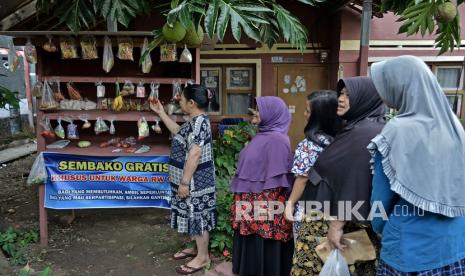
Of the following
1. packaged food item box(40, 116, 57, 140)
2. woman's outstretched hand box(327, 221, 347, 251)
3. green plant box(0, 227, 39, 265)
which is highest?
packaged food item box(40, 116, 57, 140)

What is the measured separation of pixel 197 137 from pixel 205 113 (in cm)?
22

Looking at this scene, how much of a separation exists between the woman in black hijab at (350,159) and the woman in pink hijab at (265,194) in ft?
2.00

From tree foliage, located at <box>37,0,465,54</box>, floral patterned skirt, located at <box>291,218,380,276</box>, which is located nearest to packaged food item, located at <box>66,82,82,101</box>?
tree foliage, located at <box>37,0,465,54</box>

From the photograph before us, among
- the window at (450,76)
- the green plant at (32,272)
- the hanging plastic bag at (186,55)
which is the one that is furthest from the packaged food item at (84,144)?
the window at (450,76)

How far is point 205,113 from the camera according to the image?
3.05 meters

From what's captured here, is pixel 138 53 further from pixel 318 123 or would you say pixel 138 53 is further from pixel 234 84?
pixel 234 84

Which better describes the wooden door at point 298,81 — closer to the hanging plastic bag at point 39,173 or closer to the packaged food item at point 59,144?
the packaged food item at point 59,144

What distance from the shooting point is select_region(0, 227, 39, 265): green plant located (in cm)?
329

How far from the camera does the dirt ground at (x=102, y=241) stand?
10.7 feet

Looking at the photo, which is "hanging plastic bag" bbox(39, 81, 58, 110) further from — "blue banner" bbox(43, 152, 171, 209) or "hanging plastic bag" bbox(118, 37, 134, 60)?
"hanging plastic bag" bbox(118, 37, 134, 60)

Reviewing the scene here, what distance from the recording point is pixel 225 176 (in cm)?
436

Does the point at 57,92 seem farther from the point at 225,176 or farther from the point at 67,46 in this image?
the point at 225,176

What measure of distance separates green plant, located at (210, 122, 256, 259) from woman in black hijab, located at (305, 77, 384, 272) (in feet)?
5.21

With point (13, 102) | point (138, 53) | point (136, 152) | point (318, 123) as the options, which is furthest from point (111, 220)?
point (318, 123)
